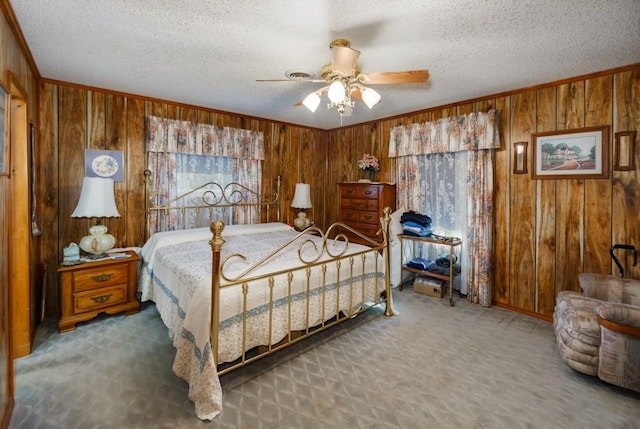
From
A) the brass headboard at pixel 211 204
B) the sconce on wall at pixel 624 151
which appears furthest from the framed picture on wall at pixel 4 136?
the sconce on wall at pixel 624 151

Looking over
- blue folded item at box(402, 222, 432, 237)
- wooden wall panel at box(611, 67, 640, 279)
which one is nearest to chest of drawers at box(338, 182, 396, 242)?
blue folded item at box(402, 222, 432, 237)

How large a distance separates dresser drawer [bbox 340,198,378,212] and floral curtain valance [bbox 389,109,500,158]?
0.80m

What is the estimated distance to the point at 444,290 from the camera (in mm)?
4062

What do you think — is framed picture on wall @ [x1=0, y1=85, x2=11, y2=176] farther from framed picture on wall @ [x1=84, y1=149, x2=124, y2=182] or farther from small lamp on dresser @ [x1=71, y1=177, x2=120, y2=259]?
framed picture on wall @ [x1=84, y1=149, x2=124, y2=182]

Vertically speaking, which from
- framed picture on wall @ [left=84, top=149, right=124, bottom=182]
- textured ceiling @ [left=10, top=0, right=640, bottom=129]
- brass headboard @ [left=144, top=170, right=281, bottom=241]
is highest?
textured ceiling @ [left=10, top=0, right=640, bottom=129]

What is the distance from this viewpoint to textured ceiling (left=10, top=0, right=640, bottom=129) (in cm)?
196

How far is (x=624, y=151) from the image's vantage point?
9.36 feet

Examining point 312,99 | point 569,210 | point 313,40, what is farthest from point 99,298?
point 569,210

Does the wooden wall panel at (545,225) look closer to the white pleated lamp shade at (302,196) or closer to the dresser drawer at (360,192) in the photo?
the dresser drawer at (360,192)

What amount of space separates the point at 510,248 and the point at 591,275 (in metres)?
0.89

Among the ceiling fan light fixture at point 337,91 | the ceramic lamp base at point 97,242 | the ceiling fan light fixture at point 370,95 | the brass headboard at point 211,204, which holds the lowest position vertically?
the ceramic lamp base at point 97,242

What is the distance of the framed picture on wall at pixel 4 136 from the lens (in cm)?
172

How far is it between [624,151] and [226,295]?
377 centimetres

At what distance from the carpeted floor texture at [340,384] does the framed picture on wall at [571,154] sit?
66.4 inches
